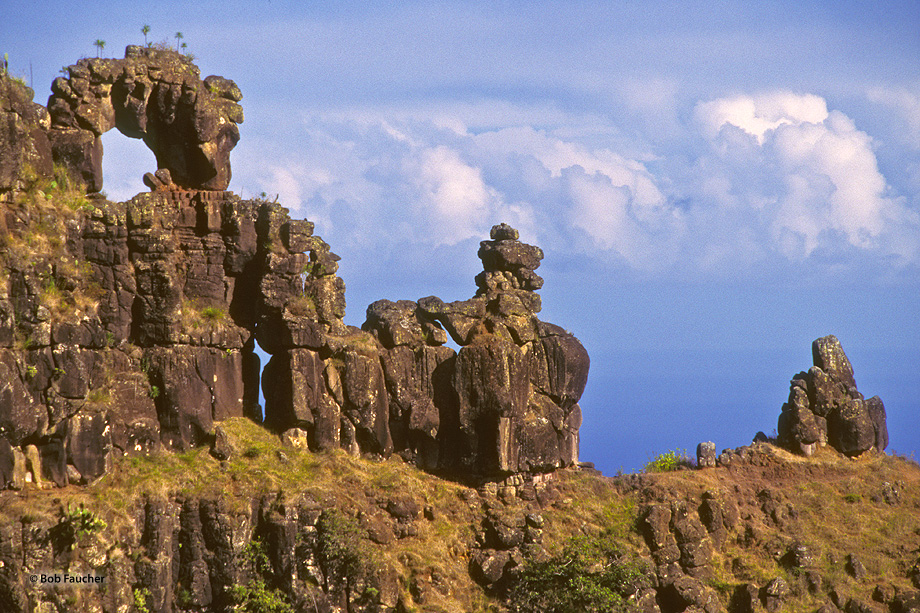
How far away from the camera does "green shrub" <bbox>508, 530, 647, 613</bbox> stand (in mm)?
43812

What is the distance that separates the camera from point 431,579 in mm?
43969

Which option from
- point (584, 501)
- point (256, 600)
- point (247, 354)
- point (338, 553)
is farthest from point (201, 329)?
point (584, 501)

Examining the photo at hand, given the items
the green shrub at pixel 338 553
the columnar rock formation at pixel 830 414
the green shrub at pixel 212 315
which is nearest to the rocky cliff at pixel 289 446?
the green shrub at pixel 338 553

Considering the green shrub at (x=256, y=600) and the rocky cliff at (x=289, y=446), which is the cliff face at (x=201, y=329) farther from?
the green shrub at (x=256, y=600)

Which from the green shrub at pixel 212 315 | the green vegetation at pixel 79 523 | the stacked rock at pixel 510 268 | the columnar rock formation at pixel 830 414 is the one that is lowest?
the green vegetation at pixel 79 523

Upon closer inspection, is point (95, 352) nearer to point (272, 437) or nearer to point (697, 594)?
point (272, 437)

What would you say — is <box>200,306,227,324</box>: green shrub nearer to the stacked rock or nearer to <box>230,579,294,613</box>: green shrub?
<box>230,579,294,613</box>: green shrub

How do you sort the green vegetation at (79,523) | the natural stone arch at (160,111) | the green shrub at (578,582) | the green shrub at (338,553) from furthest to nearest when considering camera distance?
the natural stone arch at (160,111)
the green shrub at (578,582)
the green shrub at (338,553)
the green vegetation at (79,523)

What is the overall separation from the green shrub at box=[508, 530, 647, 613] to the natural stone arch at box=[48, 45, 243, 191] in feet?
59.8

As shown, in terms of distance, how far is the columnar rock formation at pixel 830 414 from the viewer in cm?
5353

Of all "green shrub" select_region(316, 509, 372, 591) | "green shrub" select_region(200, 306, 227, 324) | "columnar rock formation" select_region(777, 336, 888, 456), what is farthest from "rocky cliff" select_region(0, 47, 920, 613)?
"columnar rock formation" select_region(777, 336, 888, 456)

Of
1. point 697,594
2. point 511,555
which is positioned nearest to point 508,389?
point 511,555

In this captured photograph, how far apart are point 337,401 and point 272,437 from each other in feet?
9.08

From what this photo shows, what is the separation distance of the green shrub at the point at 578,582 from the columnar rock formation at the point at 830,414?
38.5 ft
